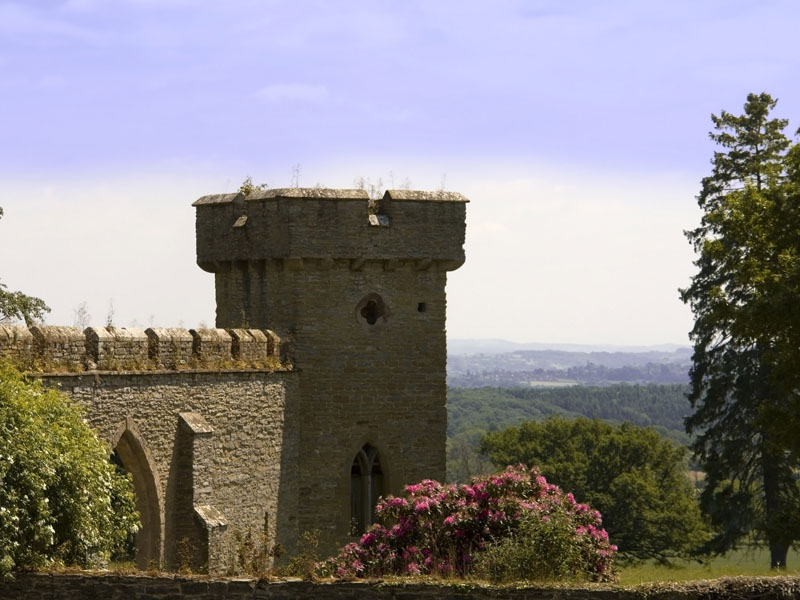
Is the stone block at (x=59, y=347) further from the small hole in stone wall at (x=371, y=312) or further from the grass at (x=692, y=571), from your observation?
the grass at (x=692, y=571)

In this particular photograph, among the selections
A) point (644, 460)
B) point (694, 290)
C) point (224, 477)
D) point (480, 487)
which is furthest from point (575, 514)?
point (644, 460)

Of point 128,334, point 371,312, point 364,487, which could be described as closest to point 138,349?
point 128,334

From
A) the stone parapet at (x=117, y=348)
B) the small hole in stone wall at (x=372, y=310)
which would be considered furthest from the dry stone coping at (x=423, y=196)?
the stone parapet at (x=117, y=348)

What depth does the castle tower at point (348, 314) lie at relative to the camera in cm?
2244

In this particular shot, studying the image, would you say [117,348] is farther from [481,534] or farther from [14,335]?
[481,534]

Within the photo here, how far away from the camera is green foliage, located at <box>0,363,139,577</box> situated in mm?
14789

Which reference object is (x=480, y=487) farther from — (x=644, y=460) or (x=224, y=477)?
(x=644, y=460)

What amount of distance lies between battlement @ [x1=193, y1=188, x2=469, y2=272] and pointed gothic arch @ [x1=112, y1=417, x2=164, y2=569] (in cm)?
455

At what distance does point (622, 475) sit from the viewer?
55.1m

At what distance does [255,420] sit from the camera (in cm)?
2147

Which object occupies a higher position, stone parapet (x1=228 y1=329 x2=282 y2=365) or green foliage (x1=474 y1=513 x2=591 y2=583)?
stone parapet (x1=228 y1=329 x2=282 y2=365)

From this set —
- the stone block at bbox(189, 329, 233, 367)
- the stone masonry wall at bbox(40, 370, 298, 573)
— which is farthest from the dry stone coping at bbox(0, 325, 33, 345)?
the stone block at bbox(189, 329, 233, 367)

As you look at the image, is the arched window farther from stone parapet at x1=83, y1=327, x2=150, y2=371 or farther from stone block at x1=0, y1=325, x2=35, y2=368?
stone block at x1=0, y1=325, x2=35, y2=368

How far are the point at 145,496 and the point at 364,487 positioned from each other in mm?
4816
